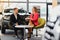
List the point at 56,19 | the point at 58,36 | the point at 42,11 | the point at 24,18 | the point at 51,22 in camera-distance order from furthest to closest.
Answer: the point at 42,11, the point at 24,18, the point at 51,22, the point at 56,19, the point at 58,36

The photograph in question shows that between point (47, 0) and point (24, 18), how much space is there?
8.51 ft

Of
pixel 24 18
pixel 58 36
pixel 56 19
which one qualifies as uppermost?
pixel 56 19

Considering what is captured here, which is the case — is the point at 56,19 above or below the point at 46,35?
above

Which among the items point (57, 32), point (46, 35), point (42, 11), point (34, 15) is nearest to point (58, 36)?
point (57, 32)

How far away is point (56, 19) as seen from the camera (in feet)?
5.07

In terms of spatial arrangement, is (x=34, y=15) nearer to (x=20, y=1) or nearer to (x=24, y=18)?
(x=24, y=18)

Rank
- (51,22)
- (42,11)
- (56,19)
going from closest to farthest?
(56,19) → (51,22) → (42,11)

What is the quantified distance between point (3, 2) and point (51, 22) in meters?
8.03

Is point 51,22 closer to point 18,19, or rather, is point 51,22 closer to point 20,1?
point 18,19

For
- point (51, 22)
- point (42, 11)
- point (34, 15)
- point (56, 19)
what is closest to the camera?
point (56, 19)

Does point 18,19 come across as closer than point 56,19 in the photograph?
No

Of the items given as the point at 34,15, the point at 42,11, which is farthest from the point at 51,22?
the point at 42,11

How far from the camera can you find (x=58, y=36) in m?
1.41

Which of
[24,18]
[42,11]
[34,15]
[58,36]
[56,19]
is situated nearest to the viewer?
[58,36]
